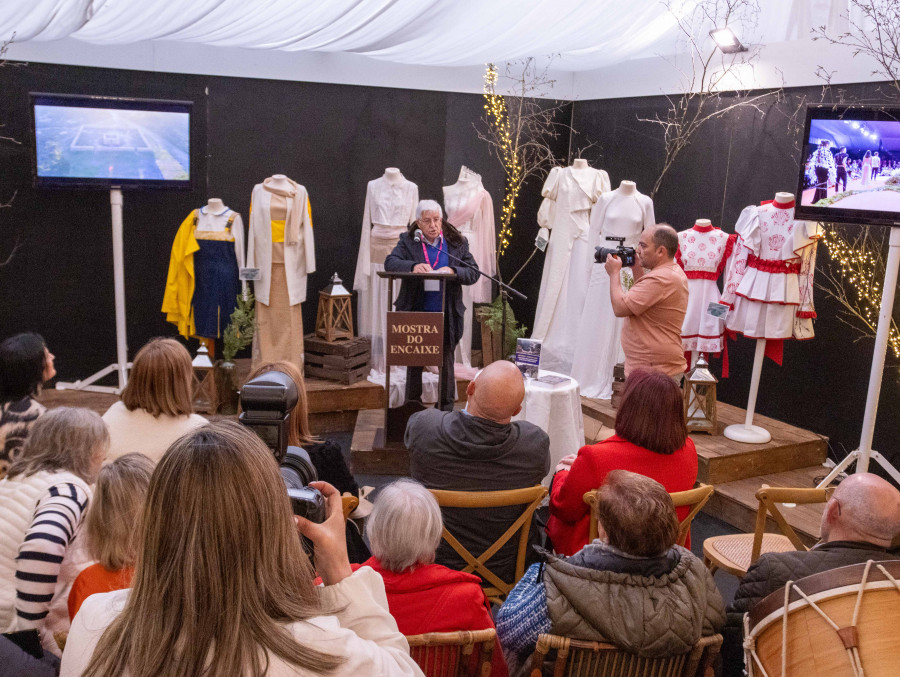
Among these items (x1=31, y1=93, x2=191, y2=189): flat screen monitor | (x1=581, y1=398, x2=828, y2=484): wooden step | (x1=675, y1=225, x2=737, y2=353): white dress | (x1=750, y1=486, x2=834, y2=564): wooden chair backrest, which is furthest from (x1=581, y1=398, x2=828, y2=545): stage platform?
(x1=31, y1=93, x2=191, y2=189): flat screen monitor

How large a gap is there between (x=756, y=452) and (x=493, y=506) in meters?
2.64

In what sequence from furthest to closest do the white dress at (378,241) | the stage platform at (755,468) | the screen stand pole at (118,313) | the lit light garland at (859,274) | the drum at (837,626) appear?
1. the white dress at (378,241)
2. the screen stand pole at (118,313)
3. the lit light garland at (859,274)
4. the stage platform at (755,468)
5. the drum at (837,626)

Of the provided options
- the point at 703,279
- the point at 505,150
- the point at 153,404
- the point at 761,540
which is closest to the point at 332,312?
the point at 505,150

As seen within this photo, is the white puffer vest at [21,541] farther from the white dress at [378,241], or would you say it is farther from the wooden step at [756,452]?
the white dress at [378,241]

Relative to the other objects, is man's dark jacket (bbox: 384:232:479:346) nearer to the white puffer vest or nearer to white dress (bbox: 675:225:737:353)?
white dress (bbox: 675:225:737:353)

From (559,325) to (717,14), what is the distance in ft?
8.33

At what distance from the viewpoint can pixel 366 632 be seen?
45.9 inches

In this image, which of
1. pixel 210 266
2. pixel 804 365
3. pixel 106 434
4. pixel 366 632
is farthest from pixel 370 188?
pixel 366 632

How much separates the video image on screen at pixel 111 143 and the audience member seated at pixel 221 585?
16.6 feet

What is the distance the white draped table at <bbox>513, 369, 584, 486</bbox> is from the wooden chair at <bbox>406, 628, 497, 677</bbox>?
7.21ft

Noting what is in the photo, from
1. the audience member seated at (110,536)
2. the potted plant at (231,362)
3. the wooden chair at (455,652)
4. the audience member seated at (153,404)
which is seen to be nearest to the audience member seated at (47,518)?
the audience member seated at (110,536)

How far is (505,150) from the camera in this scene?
705cm

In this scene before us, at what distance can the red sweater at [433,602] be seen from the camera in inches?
78.4

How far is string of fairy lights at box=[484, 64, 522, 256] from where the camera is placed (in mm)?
6895
